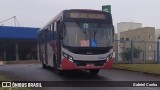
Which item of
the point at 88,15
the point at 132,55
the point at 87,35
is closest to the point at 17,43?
the point at 132,55

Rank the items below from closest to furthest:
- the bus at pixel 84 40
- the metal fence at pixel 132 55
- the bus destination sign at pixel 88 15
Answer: the bus at pixel 84 40 → the bus destination sign at pixel 88 15 → the metal fence at pixel 132 55

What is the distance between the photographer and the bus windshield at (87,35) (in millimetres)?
17875

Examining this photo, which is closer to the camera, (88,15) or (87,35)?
(87,35)

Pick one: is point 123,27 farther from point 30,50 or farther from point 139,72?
point 139,72

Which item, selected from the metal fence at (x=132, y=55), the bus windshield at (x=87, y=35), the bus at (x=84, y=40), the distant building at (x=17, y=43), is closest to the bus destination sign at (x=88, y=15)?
the bus at (x=84, y=40)

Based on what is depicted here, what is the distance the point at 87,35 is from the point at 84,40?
1.03 feet

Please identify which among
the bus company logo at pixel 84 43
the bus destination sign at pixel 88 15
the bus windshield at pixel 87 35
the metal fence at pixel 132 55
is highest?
the bus destination sign at pixel 88 15

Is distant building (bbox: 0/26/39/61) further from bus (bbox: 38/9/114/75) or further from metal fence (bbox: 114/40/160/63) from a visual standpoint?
bus (bbox: 38/9/114/75)

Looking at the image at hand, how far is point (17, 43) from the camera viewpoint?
6619 centimetres

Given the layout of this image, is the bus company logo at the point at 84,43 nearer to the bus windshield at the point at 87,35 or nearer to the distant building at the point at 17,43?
the bus windshield at the point at 87,35

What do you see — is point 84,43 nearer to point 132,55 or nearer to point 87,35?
point 87,35

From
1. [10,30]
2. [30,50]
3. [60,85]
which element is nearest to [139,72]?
[60,85]

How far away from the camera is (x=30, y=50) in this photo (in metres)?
68.9

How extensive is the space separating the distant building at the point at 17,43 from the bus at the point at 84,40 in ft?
146
